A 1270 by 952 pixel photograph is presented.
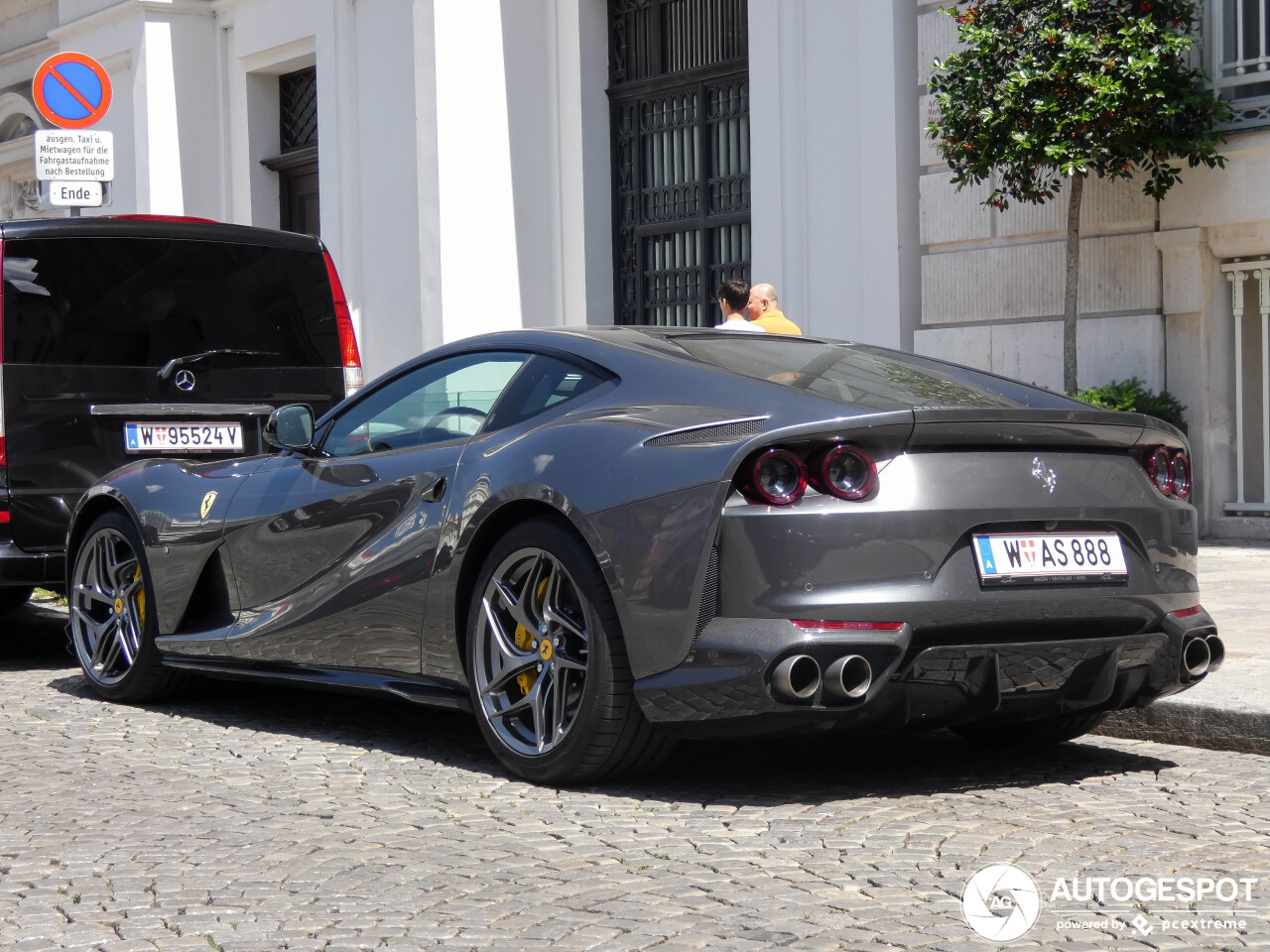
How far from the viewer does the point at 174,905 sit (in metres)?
3.74

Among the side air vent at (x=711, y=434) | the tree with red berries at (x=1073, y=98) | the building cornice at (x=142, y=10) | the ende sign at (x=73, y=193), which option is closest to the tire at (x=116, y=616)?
the side air vent at (x=711, y=434)

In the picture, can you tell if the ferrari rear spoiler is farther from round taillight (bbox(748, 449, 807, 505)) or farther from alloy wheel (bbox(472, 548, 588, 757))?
alloy wheel (bbox(472, 548, 588, 757))

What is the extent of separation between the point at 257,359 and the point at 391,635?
10.4ft

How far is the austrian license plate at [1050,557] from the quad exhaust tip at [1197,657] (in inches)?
12.8

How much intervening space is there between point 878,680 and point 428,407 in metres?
1.99

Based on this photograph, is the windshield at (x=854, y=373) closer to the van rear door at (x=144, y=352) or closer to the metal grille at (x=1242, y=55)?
the van rear door at (x=144, y=352)

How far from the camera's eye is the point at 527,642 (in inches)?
197

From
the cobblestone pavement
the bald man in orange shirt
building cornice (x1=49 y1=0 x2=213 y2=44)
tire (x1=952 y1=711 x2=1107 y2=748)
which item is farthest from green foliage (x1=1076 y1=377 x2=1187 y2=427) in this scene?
building cornice (x1=49 y1=0 x2=213 y2=44)

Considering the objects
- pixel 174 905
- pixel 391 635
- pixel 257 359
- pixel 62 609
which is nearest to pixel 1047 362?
pixel 257 359

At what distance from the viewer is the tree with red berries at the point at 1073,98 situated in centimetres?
1005

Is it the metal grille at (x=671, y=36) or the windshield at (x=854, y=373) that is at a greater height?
the metal grille at (x=671, y=36)

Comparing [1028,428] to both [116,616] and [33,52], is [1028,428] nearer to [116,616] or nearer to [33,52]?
[116,616]

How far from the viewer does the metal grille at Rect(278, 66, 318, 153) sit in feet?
65.2

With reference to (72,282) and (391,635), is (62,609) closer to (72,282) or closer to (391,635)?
(72,282)
